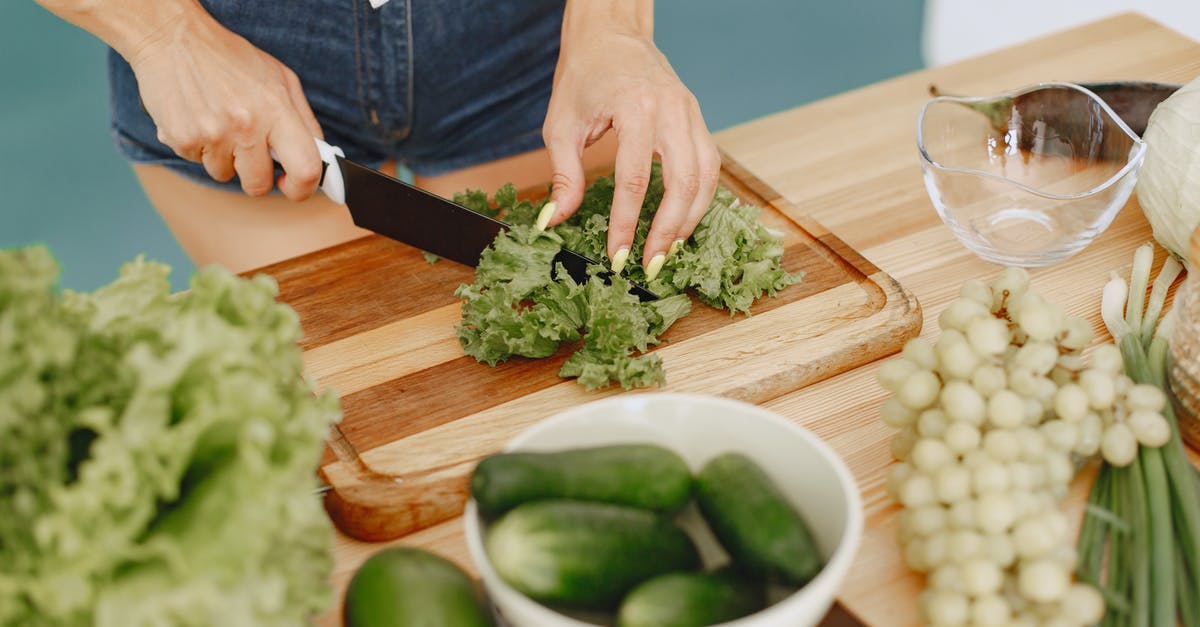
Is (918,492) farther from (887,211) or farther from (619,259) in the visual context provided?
(887,211)

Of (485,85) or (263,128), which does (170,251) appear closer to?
(485,85)

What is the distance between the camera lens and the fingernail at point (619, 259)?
1.30m

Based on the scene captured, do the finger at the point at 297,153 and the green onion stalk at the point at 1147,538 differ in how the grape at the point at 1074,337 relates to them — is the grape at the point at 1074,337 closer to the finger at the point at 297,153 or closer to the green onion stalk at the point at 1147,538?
the green onion stalk at the point at 1147,538

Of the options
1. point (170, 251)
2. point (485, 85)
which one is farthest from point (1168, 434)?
point (170, 251)

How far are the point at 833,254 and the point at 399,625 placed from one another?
88 cm

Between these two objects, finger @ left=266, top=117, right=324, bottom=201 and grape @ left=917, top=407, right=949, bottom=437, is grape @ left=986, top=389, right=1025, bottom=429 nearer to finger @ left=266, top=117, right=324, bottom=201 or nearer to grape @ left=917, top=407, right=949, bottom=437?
grape @ left=917, top=407, right=949, bottom=437

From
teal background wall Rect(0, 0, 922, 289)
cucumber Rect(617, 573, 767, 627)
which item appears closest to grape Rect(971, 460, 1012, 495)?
cucumber Rect(617, 573, 767, 627)

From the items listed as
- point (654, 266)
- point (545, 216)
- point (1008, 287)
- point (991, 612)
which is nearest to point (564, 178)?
point (545, 216)

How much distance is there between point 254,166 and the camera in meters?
1.43

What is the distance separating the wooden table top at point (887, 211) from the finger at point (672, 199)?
0.27m

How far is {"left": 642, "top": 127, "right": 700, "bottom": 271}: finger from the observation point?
131 centimetres

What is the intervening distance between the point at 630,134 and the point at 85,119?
11.6ft

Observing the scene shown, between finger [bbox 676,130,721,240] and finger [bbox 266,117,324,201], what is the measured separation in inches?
20.0

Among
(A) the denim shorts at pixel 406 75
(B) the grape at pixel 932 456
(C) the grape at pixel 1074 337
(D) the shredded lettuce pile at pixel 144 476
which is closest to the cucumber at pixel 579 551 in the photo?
(D) the shredded lettuce pile at pixel 144 476
